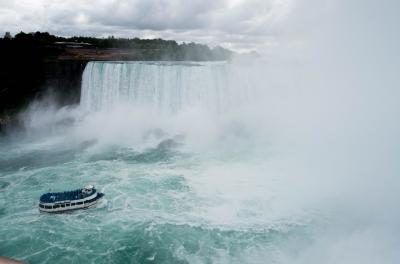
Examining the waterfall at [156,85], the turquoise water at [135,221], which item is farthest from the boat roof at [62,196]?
the waterfall at [156,85]

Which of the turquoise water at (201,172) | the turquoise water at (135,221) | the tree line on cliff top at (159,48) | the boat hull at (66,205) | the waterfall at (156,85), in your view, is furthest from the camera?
the tree line on cliff top at (159,48)

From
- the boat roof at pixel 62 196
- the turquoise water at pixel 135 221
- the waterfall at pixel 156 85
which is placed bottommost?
the turquoise water at pixel 135 221

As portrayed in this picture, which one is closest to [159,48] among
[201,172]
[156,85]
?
[156,85]

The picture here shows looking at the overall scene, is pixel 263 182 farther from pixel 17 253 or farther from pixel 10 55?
pixel 10 55

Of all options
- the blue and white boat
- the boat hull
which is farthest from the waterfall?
the boat hull

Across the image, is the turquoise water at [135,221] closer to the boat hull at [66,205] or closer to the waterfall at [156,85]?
the boat hull at [66,205]
